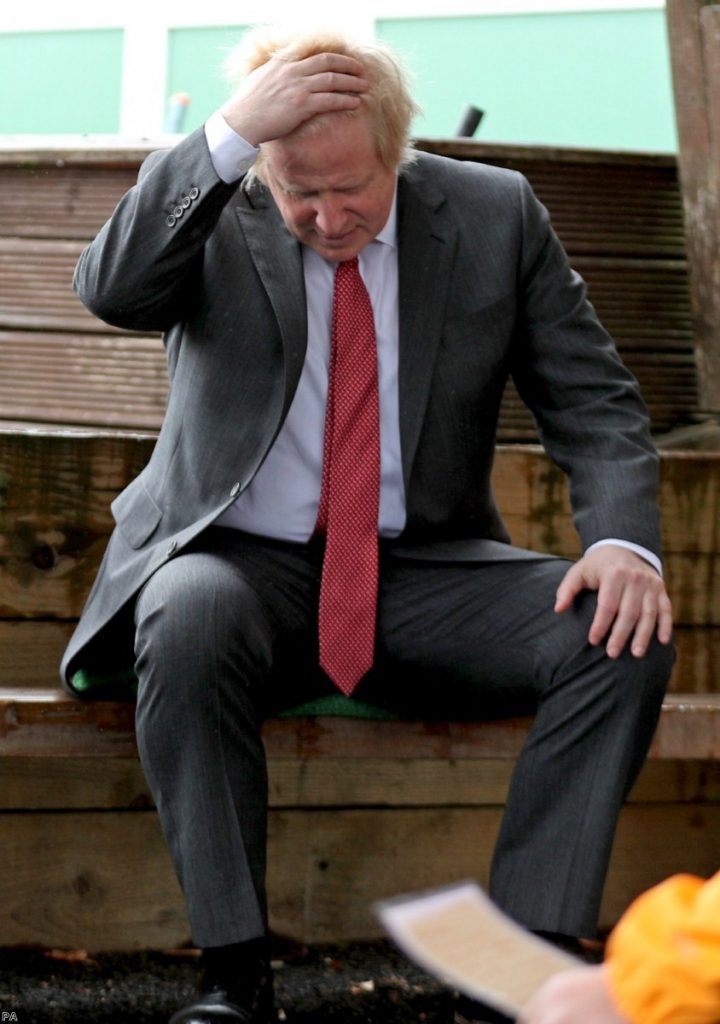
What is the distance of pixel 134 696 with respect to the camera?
75.4 inches

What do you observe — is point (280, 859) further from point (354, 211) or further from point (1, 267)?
point (1, 267)

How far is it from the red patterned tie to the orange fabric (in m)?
1.05

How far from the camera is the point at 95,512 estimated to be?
7.57 feet

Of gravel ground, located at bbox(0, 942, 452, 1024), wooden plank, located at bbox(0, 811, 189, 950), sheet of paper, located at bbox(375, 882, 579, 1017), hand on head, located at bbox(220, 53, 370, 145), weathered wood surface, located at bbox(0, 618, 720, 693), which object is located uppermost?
hand on head, located at bbox(220, 53, 370, 145)

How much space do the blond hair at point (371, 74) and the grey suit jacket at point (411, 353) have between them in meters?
0.15

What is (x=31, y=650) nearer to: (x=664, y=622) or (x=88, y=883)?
(x=88, y=883)

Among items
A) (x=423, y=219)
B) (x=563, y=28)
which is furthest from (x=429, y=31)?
(x=423, y=219)

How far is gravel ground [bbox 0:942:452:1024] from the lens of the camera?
82.0 inches

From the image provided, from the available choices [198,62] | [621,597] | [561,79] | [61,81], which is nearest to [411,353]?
[621,597]

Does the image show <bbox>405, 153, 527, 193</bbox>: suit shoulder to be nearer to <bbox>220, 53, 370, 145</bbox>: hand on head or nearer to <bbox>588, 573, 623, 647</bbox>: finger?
<bbox>220, 53, 370, 145</bbox>: hand on head

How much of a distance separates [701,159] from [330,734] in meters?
1.52

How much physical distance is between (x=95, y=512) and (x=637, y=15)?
138 inches

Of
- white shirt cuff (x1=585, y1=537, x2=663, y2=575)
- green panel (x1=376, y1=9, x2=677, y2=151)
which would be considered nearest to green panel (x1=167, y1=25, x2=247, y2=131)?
green panel (x1=376, y1=9, x2=677, y2=151)

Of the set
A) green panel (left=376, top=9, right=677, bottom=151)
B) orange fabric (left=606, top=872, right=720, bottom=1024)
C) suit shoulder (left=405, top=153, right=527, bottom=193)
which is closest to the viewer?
orange fabric (left=606, top=872, right=720, bottom=1024)
